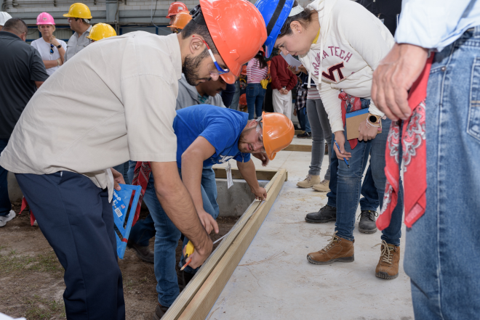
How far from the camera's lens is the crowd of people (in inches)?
36.4

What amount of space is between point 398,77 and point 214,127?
1.49 metres

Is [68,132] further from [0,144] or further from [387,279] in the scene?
[0,144]

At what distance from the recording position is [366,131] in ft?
7.47

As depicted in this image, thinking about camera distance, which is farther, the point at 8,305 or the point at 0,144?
the point at 0,144

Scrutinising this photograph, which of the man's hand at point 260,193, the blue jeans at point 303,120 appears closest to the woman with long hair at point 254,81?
the blue jeans at point 303,120

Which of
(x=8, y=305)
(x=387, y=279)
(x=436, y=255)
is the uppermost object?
(x=436, y=255)

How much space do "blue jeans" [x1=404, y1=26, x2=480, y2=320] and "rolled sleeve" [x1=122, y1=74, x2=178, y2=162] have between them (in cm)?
86

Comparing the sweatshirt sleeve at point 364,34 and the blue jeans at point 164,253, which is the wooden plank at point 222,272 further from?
the sweatshirt sleeve at point 364,34

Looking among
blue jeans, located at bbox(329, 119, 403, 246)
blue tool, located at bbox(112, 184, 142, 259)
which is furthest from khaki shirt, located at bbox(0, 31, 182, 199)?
blue jeans, located at bbox(329, 119, 403, 246)

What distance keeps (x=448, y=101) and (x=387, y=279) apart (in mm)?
1672

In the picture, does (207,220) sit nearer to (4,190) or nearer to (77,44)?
(4,190)

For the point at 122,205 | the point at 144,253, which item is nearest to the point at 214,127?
the point at 122,205

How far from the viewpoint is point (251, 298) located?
207 cm

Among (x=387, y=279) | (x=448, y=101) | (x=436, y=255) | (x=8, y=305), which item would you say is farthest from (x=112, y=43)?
(x=8, y=305)
